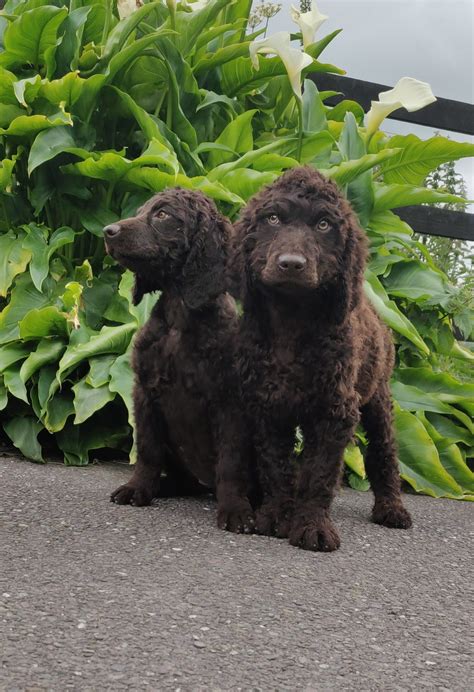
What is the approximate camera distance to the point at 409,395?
4.75 m

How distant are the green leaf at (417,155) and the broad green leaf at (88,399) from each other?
2.34 meters

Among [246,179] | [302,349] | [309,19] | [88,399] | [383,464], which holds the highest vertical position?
[309,19]

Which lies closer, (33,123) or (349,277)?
(349,277)

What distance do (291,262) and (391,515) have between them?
1293 millimetres

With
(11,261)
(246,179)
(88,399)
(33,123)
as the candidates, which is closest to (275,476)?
(88,399)

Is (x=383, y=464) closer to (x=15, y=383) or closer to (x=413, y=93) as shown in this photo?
(x=15, y=383)

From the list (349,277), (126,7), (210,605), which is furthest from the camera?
(126,7)

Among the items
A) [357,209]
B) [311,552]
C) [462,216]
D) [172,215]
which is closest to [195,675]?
[311,552]

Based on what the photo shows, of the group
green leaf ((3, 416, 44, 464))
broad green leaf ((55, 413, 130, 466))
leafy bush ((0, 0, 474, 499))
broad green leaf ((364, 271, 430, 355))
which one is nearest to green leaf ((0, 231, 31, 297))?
leafy bush ((0, 0, 474, 499))

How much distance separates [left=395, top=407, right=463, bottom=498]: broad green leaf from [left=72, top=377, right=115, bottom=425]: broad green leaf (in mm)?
1488

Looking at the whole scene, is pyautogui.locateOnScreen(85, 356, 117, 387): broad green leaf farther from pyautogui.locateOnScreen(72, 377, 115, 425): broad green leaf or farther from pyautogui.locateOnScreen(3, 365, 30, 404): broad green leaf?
pyautogui.locateOnScreen(3, 365, 30, 404): broad green leaf

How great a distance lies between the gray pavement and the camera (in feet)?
5.74

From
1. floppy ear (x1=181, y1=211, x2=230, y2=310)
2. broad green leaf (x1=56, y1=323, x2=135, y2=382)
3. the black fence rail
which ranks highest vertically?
the black fence rail

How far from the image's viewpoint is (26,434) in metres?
4.15
